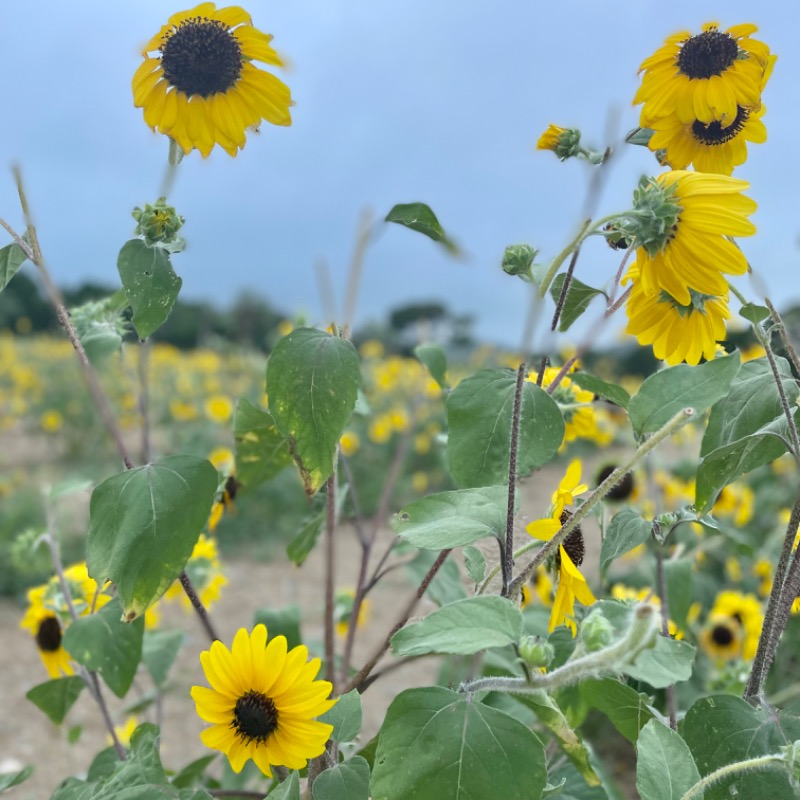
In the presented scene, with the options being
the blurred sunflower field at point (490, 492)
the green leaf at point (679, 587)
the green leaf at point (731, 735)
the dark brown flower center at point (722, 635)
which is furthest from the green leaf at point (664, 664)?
the dark brown flower center at point (722, 635)

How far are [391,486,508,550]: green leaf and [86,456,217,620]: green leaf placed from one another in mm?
181

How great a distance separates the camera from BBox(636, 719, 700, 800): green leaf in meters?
0.73

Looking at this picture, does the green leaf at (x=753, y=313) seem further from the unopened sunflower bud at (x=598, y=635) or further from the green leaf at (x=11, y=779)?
the green leaf at (x=11, y=779)

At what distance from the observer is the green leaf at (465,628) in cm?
61

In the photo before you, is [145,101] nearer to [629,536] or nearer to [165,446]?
[629,536]

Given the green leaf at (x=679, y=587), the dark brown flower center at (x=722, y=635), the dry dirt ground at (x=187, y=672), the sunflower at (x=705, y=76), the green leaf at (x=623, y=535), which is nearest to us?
the green leaf at (x=623, y=535)

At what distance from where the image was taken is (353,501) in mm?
1300

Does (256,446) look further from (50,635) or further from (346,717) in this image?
(50,635)

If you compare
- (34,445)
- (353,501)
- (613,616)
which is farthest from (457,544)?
(34,445)

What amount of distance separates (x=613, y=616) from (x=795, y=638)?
2288 millimetres

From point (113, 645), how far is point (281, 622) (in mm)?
263

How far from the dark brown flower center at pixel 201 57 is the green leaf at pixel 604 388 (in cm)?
47

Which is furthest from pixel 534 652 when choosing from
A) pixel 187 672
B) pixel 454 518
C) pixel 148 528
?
pixel 187 672

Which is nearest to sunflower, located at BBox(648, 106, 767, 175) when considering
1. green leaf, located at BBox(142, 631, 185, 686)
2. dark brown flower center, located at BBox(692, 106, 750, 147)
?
dark brown flower center, located at BBox(692, 106, 750, 147)
